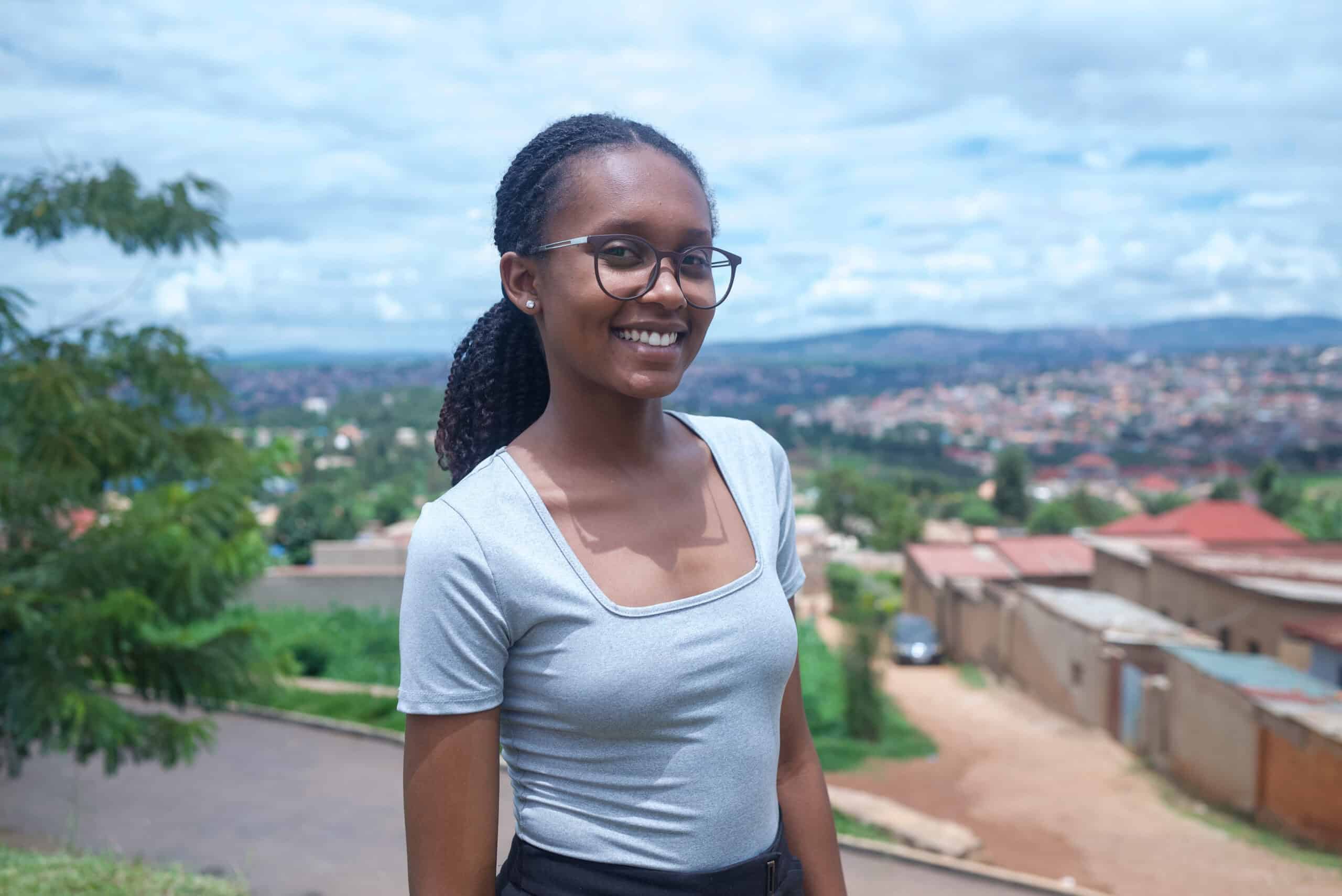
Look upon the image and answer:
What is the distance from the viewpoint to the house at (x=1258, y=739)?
32.8 ft

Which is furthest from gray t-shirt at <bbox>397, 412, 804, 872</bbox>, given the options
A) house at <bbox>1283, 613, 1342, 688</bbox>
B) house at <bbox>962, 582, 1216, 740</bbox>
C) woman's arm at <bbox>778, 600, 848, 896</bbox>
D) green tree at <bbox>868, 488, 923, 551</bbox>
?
green tree at <bbox>868, 488, 923, 551</bbox>

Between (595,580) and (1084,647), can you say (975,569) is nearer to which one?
(1084,647)

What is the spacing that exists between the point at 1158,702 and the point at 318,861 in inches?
430

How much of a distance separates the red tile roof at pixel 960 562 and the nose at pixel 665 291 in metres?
24.2

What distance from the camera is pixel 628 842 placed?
1.29 m

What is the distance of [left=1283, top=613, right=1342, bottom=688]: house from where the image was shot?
1462 centimetres

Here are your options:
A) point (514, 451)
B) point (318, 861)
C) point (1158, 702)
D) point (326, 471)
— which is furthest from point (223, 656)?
point (326, 471)

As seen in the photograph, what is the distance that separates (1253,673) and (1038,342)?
150 meters

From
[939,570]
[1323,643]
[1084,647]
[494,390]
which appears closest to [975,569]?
[939,570]

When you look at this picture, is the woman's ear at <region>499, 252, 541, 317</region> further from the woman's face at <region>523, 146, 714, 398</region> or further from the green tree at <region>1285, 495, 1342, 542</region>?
the green tree at <region>1285, 495, 1342, 542</region>

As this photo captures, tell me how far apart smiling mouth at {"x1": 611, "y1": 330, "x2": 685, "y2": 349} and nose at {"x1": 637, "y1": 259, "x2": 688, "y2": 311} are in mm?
33

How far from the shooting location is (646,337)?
1322mm

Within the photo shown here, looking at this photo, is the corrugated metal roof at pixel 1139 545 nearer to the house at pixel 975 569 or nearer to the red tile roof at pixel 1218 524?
the house at pixel 975 569

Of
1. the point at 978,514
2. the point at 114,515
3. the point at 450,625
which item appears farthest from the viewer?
the point at 978,514
